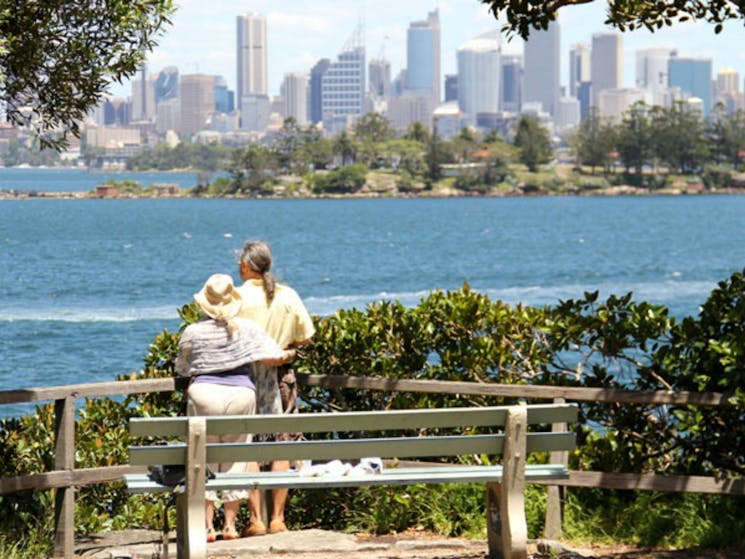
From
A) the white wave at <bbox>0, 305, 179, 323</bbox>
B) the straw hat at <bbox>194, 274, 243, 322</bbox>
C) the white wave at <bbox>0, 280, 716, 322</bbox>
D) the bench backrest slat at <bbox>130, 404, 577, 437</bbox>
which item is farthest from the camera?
the white wave at <bbox>0, 280, 716, 322</bbox>

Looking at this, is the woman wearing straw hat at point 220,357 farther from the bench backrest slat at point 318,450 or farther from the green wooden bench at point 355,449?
the bench backrest slat at point 318,450

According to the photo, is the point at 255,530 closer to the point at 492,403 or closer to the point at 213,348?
the point at 213,348

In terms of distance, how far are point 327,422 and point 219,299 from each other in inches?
62.6

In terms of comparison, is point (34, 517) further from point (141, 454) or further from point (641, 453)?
point (641, 453)

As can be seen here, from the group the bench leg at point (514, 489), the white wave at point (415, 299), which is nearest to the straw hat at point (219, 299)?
the bench leg at point (514, 489)

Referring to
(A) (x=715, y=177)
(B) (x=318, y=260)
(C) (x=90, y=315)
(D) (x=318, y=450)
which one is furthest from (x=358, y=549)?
(A) (x=715, y=177)

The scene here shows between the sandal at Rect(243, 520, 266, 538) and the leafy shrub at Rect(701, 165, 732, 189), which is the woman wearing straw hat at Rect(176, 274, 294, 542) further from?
the leafy shrub at Rect(701, 165, 732, 189)

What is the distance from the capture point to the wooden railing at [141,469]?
671cm

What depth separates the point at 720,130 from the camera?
199000 mm

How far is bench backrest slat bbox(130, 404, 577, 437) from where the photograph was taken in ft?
17.3

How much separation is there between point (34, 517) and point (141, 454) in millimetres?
2209

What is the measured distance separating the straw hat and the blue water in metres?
2.85

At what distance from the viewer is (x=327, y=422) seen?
5.38m

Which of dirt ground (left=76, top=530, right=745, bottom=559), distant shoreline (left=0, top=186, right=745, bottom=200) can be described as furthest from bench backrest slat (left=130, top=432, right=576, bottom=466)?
distant shoreline (left=0, top=186, right=745, bottom=200)
